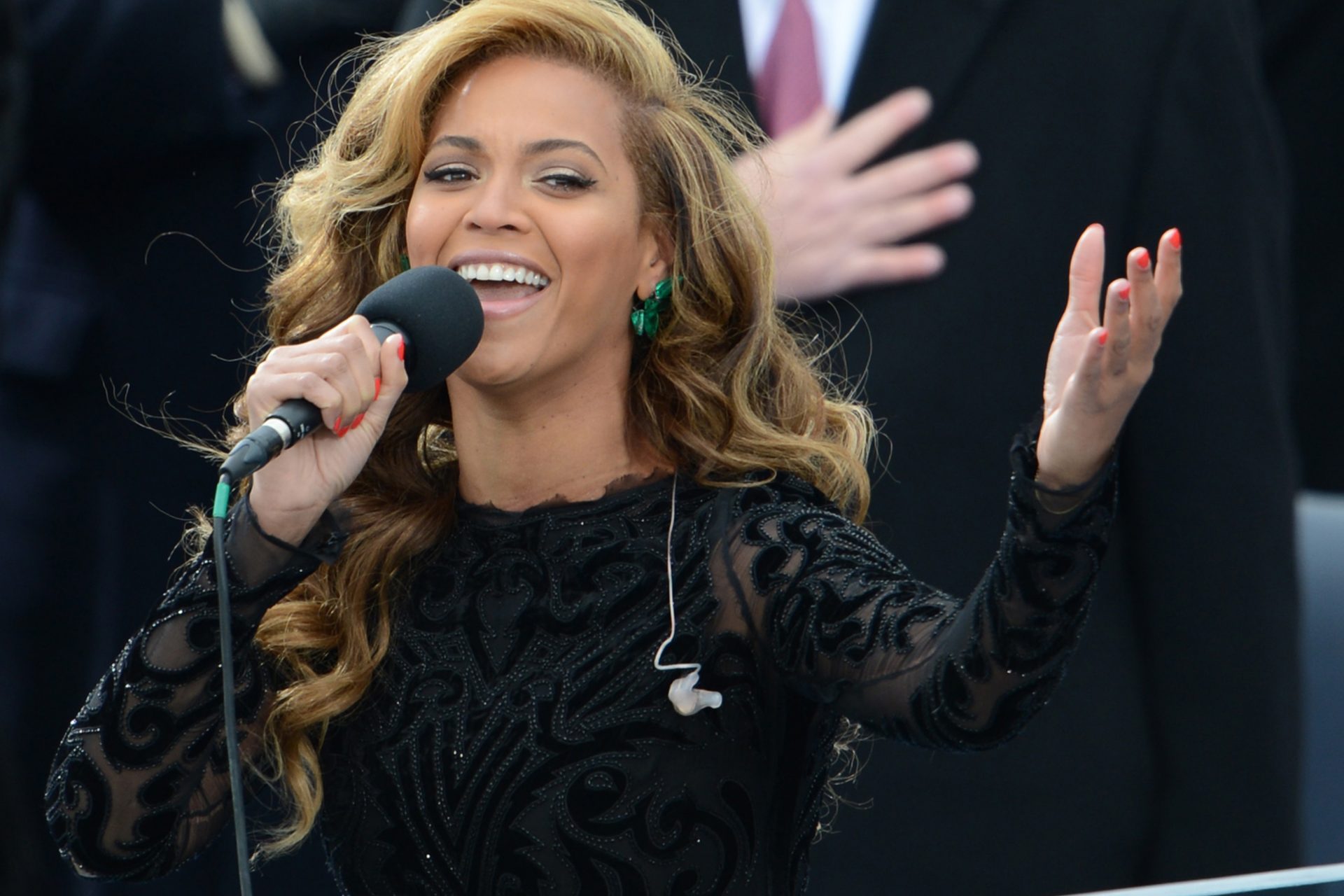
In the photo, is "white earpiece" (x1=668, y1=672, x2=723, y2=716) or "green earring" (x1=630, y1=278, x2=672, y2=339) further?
"green earring" (x1=630, y1=278, x2=672, y2=339)

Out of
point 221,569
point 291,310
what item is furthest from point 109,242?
point 221,569

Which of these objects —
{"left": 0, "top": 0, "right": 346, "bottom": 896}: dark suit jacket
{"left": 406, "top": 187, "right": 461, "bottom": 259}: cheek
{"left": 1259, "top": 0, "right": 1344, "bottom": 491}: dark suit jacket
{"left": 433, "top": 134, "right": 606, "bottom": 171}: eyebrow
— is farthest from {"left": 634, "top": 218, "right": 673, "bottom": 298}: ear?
{"left": 1259, "top": 0, "right": 1344, "bottom": 491}: dark suit jacket

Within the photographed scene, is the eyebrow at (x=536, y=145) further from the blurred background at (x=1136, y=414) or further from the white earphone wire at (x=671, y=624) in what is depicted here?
the blurred background at (x=1136, y=414)

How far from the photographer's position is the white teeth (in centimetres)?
234

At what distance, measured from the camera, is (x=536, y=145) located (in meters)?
2.38

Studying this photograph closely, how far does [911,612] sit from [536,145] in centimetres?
65

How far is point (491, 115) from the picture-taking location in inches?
94.4

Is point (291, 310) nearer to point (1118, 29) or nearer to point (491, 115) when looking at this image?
point (491, 115)

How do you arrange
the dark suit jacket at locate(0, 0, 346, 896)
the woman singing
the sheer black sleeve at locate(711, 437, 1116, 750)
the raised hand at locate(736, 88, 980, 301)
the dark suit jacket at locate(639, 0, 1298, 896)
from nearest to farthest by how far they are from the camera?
the sheer black sleeve at locate(711, 437, 1116, 750) → the woman singing → the dark suit jacket at locate(639, 0, 1298, 896) → the raised hand at locate(736, 88, 980, 301) → the dark suit jacket at locate(0, 0, 346, 896)

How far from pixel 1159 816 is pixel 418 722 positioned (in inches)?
50.4

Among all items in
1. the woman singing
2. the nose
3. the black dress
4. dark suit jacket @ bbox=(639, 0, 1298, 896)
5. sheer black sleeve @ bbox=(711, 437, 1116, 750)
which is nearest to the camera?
sheer black sleeve @ bbox=(711, 437, 1116, 750)

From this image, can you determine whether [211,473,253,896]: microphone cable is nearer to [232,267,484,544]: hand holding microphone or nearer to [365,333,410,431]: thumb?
[232,267,484,544]: hand holding microphone

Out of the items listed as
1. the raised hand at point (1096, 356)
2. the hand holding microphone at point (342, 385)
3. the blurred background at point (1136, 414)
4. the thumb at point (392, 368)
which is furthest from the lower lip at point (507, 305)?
the blurred background at point (1136, 414)

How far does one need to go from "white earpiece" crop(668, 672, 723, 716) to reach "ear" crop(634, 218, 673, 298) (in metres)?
0.47
